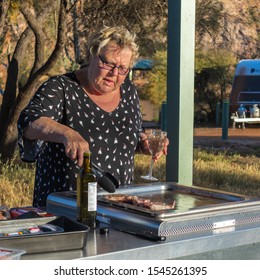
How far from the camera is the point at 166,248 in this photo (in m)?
2.48

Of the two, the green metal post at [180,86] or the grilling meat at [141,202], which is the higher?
the green metal post at [180,86]

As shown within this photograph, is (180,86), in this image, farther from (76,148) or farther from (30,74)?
(30,74)

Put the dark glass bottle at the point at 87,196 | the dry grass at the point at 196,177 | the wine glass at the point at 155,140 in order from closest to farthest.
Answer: the dark glass bottle at the point at 87,196 → the wine glass at the point at 155,140 → the dry grass at the point at 196,177

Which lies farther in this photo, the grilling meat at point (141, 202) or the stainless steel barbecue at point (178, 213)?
the grilling meat at point (141, 202)

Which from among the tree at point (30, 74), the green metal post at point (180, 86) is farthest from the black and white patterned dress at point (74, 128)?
the tree at point (30, 74)

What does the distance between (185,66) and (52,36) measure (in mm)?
8831

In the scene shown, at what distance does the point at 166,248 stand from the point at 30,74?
7.23 m

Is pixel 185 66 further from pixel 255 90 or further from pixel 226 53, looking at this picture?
pixel 226 53

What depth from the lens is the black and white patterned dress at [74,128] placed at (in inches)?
134

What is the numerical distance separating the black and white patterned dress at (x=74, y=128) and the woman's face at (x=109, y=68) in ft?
0.43

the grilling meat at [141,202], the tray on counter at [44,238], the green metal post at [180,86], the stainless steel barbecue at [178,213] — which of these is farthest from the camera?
the green metal post at [180,86]

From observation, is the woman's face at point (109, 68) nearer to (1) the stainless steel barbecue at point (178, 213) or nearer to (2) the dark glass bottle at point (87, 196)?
(1) the stainless steel barbecue at point (178, 213)

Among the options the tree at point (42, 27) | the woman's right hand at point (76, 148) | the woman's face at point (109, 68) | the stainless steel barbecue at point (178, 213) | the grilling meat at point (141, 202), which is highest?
the tree at point (42, 27)

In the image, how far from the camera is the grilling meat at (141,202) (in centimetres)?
279
